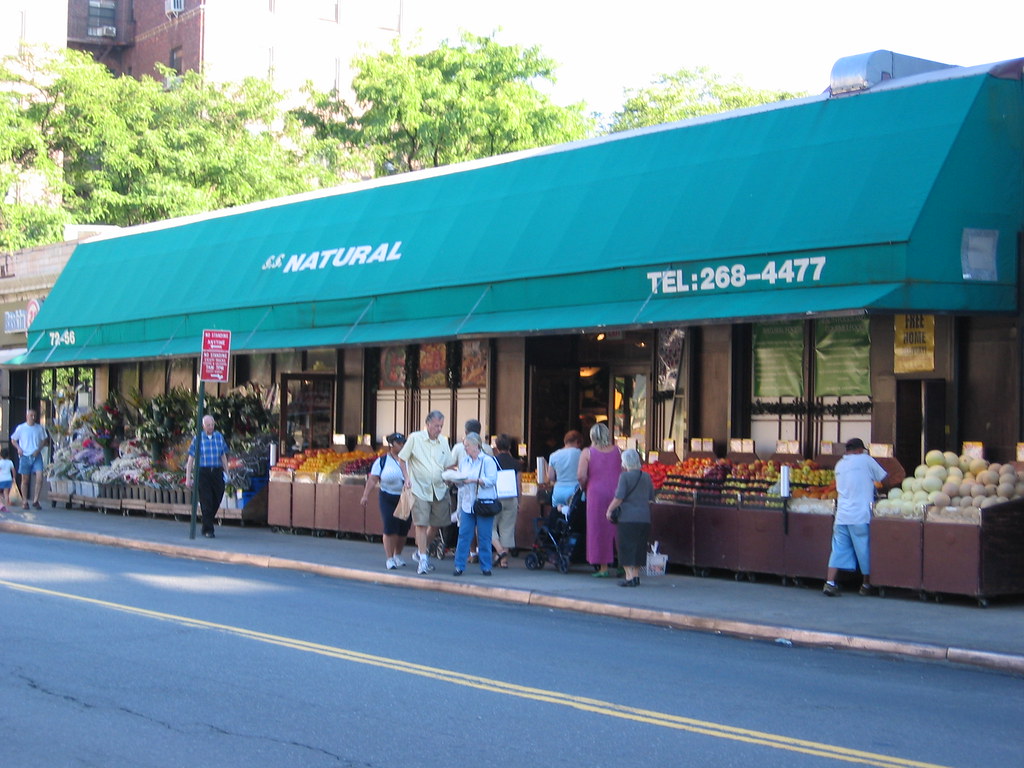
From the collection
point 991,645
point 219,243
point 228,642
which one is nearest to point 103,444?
point 219,243

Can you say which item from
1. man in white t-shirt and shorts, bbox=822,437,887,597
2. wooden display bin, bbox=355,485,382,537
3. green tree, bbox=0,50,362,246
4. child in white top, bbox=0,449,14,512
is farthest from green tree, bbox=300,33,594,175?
man in white t-shirt and shorts, bbox=822,437,887,597

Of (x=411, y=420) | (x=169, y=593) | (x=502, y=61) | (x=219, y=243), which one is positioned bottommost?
(x=169, y=593)

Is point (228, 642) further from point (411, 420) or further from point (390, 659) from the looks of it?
point (411, 420)

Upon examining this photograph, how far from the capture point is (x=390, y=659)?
9953 millimetres

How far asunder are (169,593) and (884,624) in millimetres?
7349

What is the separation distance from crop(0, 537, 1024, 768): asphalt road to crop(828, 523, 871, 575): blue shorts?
8.28 feet

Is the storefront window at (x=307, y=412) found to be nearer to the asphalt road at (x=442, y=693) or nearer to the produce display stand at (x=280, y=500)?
the produce display stand at (x=280, y=500)

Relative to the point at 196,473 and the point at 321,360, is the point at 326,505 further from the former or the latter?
the point at 321,360

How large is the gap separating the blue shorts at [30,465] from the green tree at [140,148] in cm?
1555

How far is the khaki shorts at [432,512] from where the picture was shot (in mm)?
15867

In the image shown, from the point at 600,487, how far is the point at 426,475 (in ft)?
6.92

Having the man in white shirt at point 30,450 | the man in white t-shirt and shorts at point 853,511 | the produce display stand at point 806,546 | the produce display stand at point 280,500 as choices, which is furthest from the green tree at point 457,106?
the man in white t-shirt and shorts at point 853,511

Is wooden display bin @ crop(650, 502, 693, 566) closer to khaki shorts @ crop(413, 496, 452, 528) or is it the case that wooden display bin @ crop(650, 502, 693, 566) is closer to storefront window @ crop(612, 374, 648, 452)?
khaki shorts @ crop(413, 496, 452, 528)

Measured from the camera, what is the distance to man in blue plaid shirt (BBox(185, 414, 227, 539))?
20.8 m
